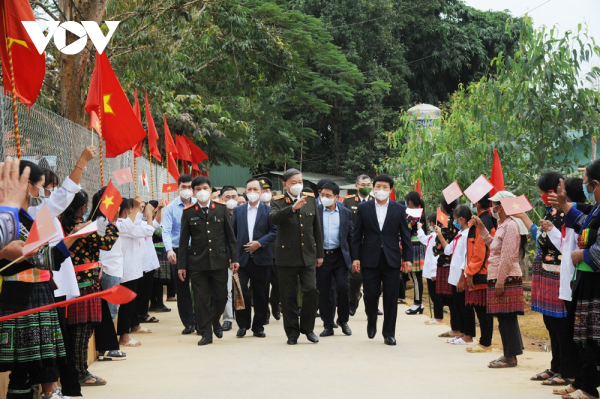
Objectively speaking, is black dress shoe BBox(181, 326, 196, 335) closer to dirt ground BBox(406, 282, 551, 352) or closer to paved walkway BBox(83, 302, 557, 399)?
paved walkway BBox(83, 302, 557, 399)

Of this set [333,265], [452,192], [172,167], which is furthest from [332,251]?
[172,167]

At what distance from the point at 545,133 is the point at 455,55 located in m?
26.5

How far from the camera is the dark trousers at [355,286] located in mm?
11289

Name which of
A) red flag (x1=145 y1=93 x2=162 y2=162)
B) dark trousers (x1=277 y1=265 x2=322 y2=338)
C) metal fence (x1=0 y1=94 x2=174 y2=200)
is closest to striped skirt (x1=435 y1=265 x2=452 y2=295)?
dark trousers (x1=277 y1=265 x2=322 y2=338)

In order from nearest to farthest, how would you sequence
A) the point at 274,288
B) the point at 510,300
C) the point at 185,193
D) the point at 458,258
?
the point at 510,300
the point at 458,258
the point at 185,193
the point at 274,288

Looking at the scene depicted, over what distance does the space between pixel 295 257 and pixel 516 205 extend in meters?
3.20

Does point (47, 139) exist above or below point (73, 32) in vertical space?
below

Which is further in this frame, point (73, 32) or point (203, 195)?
point (203, 195)

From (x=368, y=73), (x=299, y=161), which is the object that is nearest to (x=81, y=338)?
(x=368, y=73)

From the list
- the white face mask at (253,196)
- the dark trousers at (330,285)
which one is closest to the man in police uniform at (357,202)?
the dark trousers at (330,285)

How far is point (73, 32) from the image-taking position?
845 centimetres

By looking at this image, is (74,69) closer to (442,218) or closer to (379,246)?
(379,246)

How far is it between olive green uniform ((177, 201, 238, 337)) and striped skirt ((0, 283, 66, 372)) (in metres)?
4.17

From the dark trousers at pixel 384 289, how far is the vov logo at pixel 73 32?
14.1 feet
